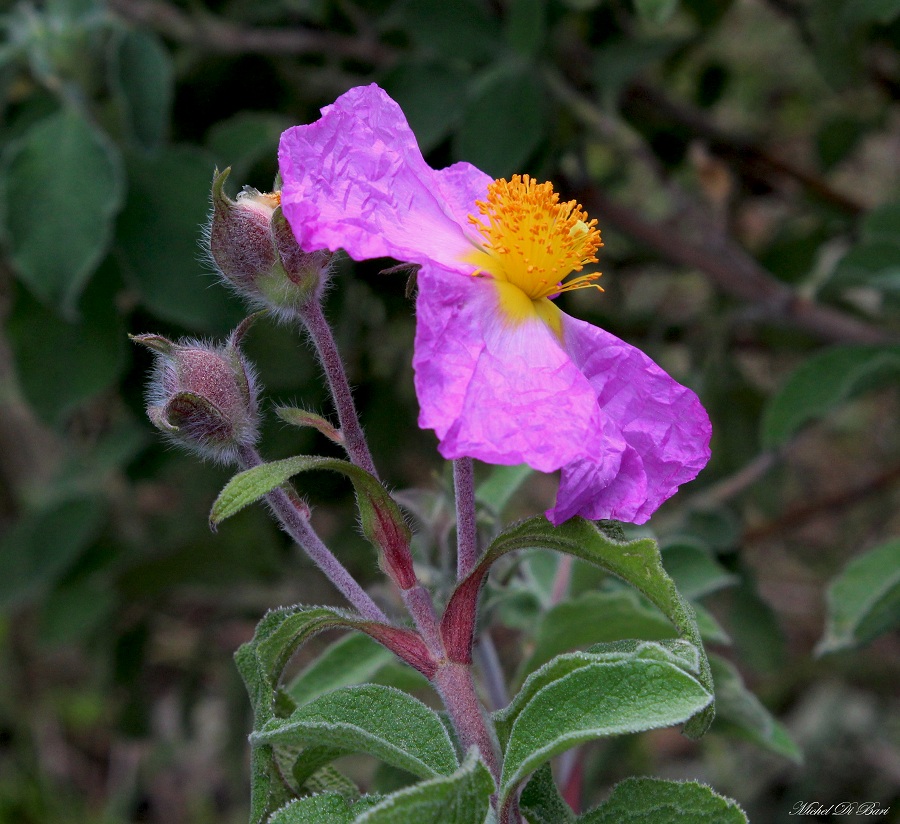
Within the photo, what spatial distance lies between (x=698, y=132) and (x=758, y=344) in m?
0.62

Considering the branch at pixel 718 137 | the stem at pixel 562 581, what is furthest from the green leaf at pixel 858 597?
the branch at pixel 718 137

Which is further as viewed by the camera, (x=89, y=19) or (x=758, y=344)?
(x=758, y=344)

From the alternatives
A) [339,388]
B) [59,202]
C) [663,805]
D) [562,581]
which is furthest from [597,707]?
[59,202]

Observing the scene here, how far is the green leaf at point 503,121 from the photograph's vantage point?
2.08 metres

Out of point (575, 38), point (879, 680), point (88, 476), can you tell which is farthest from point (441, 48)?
point (879, 680)

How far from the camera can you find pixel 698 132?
2.77 metres

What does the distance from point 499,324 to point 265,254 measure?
265 millimetres

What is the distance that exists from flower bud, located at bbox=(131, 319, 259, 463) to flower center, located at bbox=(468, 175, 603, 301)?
295 millimetres

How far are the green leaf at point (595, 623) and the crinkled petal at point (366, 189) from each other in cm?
53

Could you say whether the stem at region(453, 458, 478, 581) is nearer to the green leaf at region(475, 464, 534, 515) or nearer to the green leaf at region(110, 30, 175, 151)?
the green leaf at region(475, 464, 534, 515)

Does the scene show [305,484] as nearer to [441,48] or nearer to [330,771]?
[441,48]

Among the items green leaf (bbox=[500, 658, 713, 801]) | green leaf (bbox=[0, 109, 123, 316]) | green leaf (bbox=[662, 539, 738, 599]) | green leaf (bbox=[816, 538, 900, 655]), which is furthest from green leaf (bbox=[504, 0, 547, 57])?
green leaf (bbox=[500, 658, 713, 801])

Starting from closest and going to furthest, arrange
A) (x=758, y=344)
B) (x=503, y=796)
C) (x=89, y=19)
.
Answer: (x=503, y=796) < (x=89, y=19) < (x=758, y=344)

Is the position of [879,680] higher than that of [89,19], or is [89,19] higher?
[89,19]
